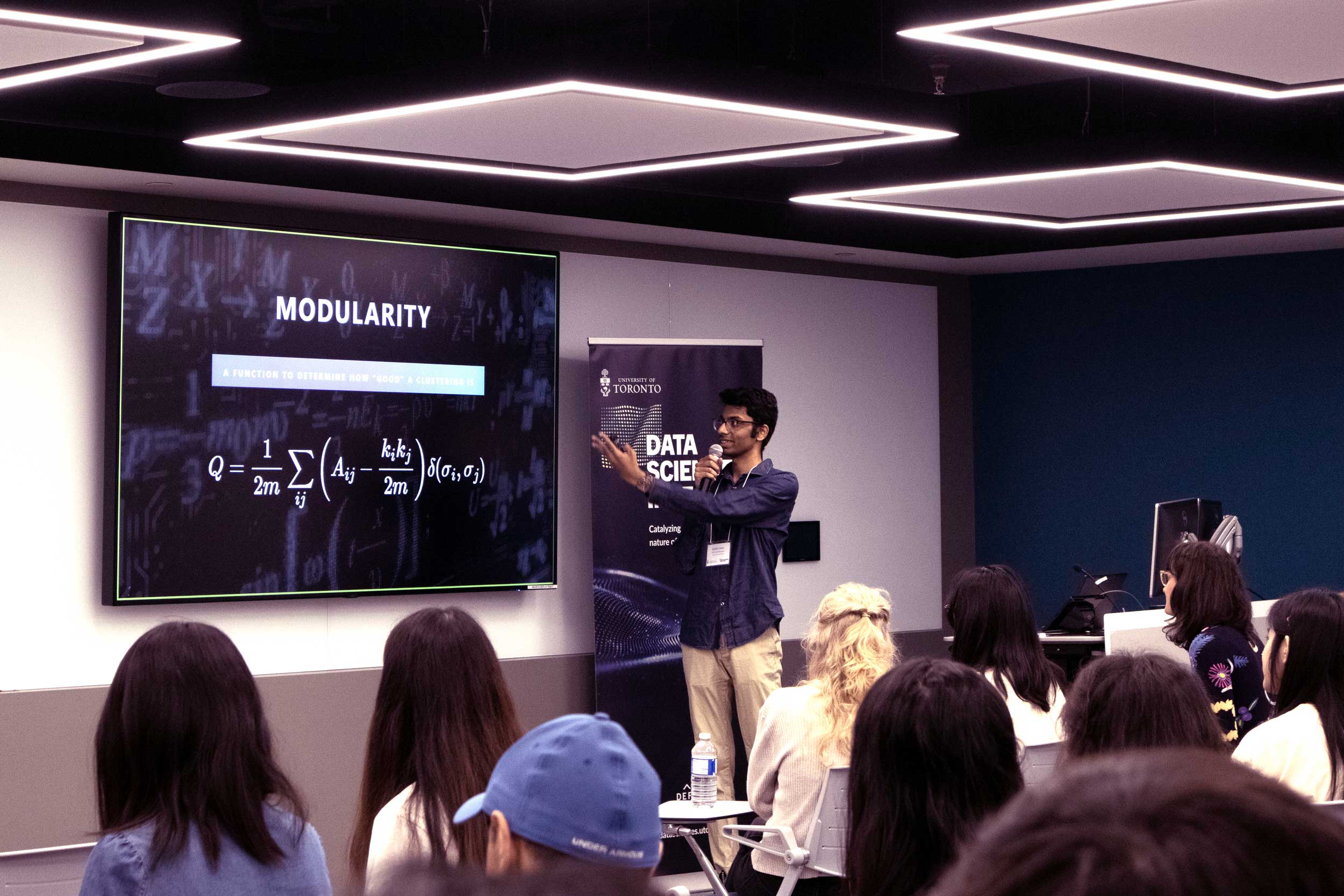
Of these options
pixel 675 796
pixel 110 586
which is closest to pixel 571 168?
pixel 110 586

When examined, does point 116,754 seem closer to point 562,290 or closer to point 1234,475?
point 562,290

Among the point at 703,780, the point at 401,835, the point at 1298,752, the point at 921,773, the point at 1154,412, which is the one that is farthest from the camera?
the point at 1154,412

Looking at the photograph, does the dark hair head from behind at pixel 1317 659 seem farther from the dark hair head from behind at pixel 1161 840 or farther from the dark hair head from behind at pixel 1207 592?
the dark hair head from behind at pixel 1161 840

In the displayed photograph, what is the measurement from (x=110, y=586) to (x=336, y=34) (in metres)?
2.43

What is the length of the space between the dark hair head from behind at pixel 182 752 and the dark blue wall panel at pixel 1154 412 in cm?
739

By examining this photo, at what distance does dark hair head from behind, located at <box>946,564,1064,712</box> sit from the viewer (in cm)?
394

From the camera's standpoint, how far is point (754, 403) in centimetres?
624

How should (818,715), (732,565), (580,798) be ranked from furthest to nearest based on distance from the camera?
1. (732,565)
2. (818,715)
3. (580,798)

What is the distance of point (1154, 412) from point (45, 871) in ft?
→ 24.4

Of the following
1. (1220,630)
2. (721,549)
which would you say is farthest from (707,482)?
(1220,630)

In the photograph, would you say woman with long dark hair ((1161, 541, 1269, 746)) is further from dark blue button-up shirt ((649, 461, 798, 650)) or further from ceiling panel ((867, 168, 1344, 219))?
dark blue button-up shirt ((649, 461, 798, 650))

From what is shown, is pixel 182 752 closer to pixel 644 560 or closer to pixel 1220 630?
pixel 1220 630

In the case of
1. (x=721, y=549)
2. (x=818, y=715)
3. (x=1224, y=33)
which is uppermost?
(x=1224, y=33)

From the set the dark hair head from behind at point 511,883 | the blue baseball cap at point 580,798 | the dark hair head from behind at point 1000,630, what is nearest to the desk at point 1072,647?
the dark hair head from behind at point 1000,630
